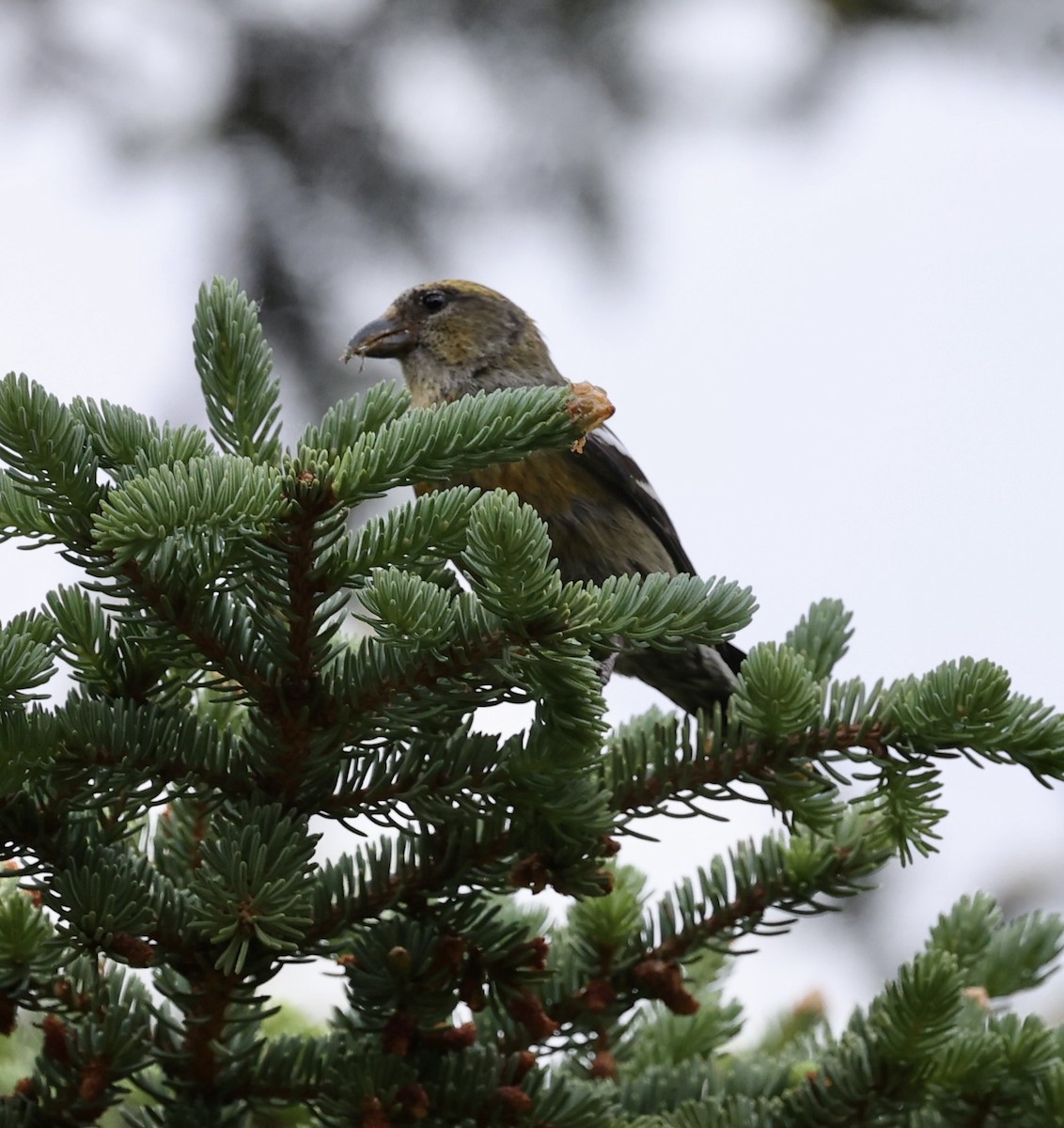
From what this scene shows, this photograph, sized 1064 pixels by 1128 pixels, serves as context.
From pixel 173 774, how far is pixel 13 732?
0.16m

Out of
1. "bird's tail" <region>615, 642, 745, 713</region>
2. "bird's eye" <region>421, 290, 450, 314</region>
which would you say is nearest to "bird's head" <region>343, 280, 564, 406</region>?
"bird's eye" <region>421, 290, 450, 314</region>

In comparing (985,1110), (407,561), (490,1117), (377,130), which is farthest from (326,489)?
(377,130)

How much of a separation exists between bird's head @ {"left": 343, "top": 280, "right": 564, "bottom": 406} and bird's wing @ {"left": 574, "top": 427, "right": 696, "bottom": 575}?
41 centimetres

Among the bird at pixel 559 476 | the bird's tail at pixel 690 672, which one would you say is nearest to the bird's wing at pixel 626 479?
the bird at pixel 559 476

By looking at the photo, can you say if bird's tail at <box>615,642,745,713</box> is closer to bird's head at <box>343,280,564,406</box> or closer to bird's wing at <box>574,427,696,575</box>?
bird's wing at <box>574,427,696,575</box>

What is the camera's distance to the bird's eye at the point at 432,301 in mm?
3580

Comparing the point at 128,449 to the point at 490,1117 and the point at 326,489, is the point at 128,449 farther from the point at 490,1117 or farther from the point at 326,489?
the point at 490,1117

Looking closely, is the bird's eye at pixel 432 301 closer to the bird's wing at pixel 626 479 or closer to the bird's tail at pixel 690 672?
the bird's wing at pixel 626 479

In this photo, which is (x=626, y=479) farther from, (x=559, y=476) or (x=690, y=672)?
(x=690, y=672)

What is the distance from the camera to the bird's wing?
3180 mm

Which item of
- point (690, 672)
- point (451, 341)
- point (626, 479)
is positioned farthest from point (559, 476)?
point (451, 341)

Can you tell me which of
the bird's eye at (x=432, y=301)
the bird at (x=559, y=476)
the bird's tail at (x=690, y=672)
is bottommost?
the bird's tail at (x=690, y=672)

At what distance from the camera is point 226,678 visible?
54.8 inches

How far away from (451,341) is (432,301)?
0.37ft
